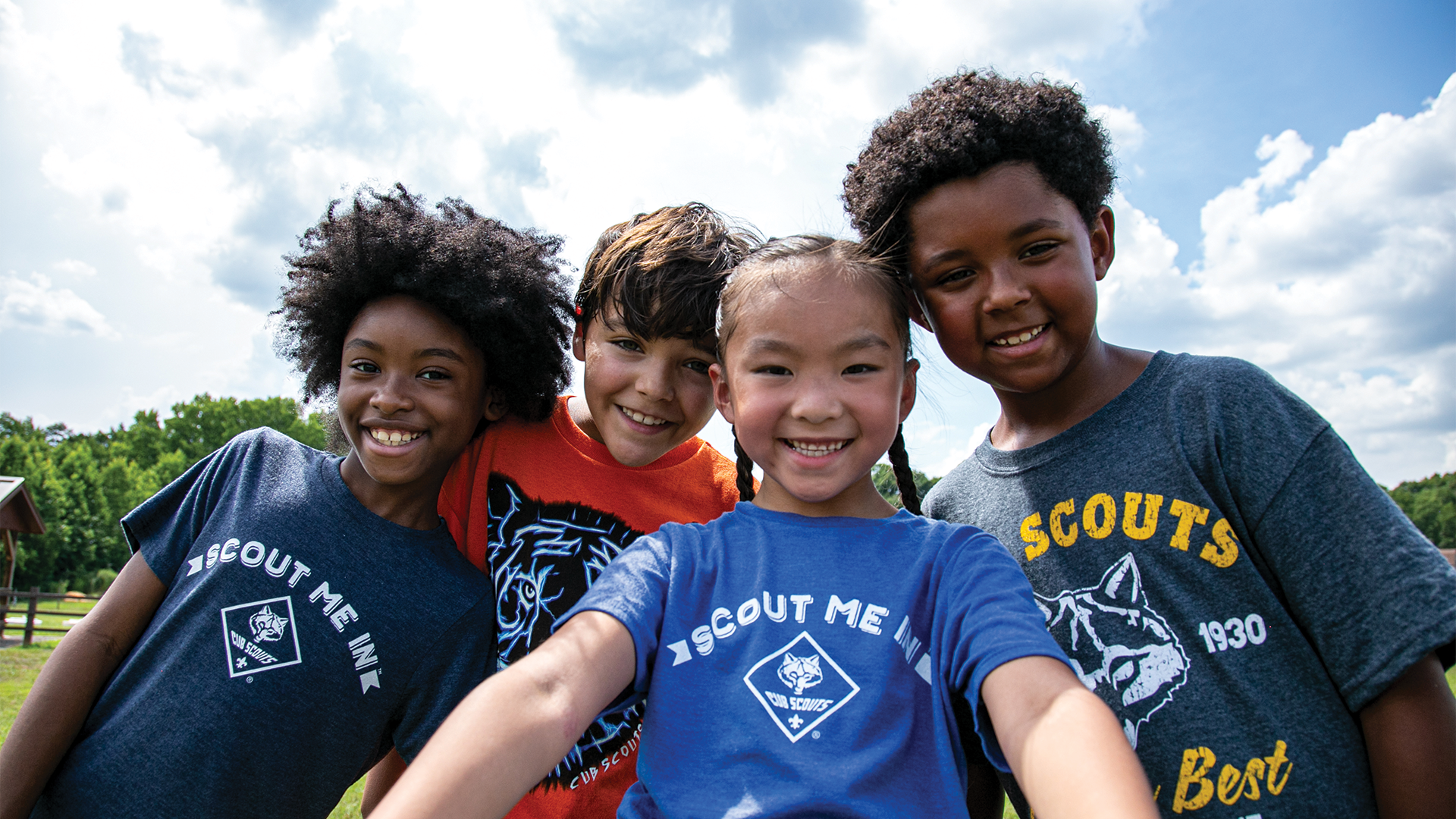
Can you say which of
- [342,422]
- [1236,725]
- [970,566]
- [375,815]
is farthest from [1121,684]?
[342,422]

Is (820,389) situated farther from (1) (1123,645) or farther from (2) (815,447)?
(1) (1123,645)

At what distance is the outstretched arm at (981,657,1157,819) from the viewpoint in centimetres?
108

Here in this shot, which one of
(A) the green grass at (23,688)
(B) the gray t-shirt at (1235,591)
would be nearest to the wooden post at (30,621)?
(A) the green grass at (23,688)

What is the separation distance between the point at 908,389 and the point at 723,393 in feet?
1.64

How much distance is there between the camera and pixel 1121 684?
1.93 metres

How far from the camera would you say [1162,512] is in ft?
6.48

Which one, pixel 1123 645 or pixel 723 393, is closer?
pixel 1123 645

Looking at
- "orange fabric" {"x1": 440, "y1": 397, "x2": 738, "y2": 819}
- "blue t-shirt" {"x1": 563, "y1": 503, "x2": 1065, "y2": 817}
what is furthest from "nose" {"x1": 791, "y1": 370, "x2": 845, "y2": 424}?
"orange fabric" {"x1": 440, "y1": 397, "x2": 738, "y2": 819}

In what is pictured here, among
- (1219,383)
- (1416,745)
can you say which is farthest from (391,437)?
(1416,745)

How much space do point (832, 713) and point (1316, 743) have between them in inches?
46.3

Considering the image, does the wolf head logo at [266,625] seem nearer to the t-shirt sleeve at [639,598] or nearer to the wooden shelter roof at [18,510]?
the t-shirt sleeve at [639,598]

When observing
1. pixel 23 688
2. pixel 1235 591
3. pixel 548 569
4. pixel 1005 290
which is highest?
pixel 1005 290

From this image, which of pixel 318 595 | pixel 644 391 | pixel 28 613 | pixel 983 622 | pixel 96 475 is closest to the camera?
pixel 983 622

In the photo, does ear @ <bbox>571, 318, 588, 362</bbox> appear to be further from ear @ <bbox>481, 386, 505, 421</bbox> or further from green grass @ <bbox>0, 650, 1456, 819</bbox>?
green grass @ <bbox>0, 650, 1456, 819</bbox>
